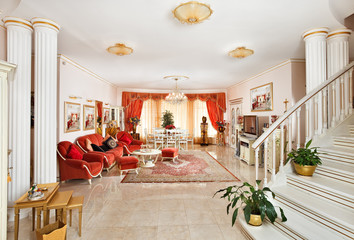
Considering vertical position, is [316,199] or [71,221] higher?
[316,199]

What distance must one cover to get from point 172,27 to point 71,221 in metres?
3.56

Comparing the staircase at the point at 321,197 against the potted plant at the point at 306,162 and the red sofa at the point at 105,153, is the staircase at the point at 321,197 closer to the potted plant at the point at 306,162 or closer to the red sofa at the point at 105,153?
the potted plant at the point at 306,162

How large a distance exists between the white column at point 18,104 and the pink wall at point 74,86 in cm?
194

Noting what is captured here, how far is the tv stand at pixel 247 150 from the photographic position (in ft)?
20.4

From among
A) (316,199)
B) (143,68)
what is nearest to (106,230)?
(316,199)

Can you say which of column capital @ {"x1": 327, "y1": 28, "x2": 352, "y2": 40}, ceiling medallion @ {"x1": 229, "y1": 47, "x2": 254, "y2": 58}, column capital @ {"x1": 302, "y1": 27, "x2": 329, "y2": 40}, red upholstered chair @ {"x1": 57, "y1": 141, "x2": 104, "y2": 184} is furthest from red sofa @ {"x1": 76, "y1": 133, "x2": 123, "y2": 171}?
column capital @ {"x1": 327, "y1": 28, "x2": 352, "y2": 40}

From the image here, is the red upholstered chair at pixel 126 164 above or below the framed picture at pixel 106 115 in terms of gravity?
below

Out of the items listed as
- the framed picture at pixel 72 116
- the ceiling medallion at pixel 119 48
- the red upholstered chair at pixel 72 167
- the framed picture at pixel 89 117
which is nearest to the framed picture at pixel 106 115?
the framed picture at pixel 89 117

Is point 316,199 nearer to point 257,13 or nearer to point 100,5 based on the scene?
point 257,13

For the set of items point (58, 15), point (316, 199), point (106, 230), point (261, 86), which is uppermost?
point (58, 15)

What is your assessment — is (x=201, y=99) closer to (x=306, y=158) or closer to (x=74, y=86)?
(x=74, y=86)

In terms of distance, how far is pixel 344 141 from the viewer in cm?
323

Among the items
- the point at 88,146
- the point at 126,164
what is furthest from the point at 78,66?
the point at 126,164

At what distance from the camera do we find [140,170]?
5715 mm
